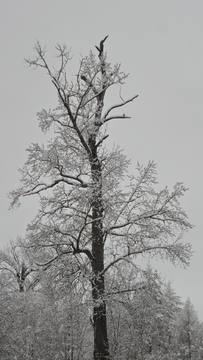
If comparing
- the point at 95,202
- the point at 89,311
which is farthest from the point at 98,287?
the point at 95,202

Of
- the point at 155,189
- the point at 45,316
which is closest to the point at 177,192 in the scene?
the point at 155,189

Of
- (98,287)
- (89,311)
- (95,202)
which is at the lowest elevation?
(89,311)

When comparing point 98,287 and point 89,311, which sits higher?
point 98,287

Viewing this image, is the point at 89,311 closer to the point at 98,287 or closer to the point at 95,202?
the point at 98,287

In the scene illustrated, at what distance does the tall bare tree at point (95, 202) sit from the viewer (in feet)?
22.0

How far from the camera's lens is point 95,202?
7.33 m

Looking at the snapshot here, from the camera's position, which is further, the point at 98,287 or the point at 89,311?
the point at 98,287

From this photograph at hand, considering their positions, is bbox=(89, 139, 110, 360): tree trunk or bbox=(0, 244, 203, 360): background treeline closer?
bbox=(89, 139, 110, 360): tree trunk

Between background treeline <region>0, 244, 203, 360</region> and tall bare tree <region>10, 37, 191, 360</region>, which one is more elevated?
tall bare tree <region>10, 37, 191, 360</region>

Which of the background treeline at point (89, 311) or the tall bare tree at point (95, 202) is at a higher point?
the tall bare tree at point (95, 202)

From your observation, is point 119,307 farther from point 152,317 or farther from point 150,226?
point 150,226

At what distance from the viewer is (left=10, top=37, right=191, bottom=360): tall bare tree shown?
6695 millimetres

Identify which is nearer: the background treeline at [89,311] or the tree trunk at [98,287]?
the tree trunk at [98,287]

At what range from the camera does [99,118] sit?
8.51m
